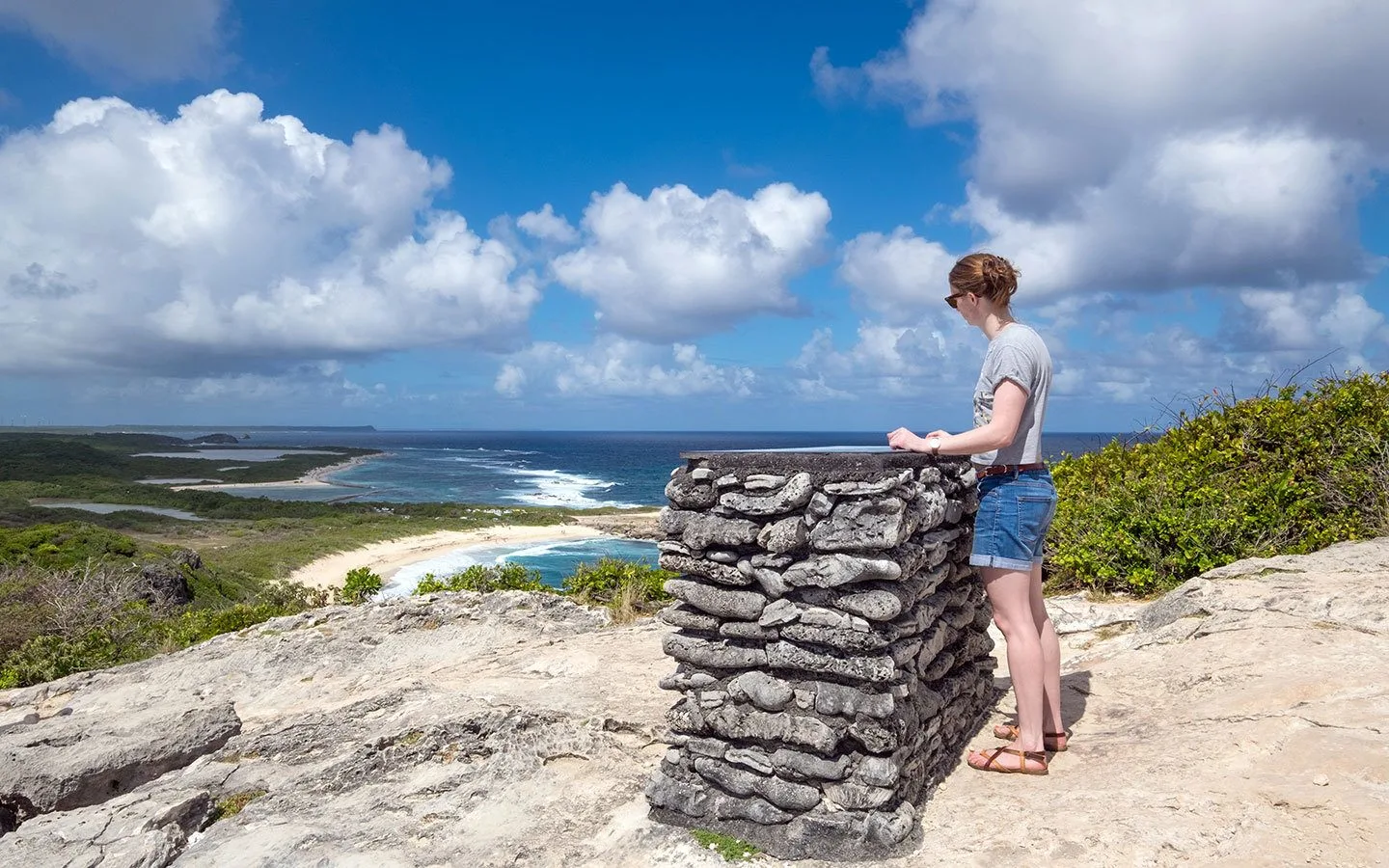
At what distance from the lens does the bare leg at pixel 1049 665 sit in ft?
16.2

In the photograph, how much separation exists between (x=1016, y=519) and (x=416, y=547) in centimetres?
3871

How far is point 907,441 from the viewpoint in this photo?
Result: 4430 millimetres

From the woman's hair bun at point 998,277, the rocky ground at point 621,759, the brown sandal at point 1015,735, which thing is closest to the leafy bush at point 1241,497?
A: the rocky ground at point 621,759

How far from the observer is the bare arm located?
14.1 ft

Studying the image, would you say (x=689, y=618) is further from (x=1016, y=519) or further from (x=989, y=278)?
(x=989, y=278)

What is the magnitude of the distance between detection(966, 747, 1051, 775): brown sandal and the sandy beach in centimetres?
2874

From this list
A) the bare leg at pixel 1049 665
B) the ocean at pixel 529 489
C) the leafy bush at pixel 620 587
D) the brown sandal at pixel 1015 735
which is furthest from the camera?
the ocean at pixel 529 489

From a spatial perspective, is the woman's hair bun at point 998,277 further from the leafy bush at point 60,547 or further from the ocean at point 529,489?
the leafy bush at point 60,547

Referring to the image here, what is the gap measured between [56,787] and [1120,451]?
39.7 ft

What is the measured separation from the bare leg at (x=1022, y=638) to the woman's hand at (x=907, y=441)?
86cm

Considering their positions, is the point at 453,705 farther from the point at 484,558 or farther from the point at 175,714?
the point at 484,558

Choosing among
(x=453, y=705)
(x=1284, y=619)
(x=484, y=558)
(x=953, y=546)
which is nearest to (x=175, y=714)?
(x=453, y=705)

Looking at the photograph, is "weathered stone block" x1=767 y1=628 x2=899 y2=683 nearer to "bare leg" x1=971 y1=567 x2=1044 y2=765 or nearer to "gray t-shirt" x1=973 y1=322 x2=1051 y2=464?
"bare leg" x1=971 y1=567 x2=1044 y2=765

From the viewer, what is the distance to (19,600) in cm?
1477
